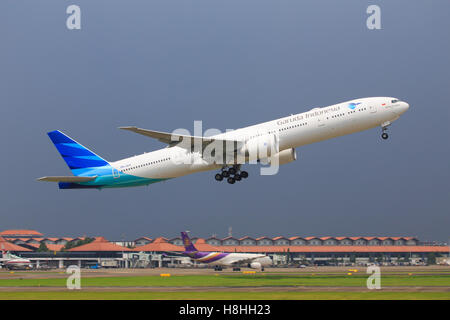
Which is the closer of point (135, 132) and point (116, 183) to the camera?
point (135, 132)

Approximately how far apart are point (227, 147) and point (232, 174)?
3.64 m

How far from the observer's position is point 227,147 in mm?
50562

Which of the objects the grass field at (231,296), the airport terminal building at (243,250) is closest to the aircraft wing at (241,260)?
the airport terminal building at (243,250)

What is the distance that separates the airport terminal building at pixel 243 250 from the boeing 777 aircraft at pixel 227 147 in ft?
197

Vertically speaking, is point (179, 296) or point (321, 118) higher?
point (321, 118)

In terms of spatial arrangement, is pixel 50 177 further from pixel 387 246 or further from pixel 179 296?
pixel 387 246

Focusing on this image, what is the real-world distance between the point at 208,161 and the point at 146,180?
6.20m

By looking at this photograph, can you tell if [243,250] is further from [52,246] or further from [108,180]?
[108,180]

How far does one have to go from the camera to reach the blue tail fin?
2194 inches

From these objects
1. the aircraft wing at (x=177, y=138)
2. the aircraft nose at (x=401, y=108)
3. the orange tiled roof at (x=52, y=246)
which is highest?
the aircraft nose at (x=401, y=108)

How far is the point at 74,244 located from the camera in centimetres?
13250

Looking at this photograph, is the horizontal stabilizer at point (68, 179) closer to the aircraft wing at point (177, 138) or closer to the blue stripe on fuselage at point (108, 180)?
the blue stripe on fuselage at point (108, 180)

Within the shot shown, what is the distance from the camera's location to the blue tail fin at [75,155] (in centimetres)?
5572
